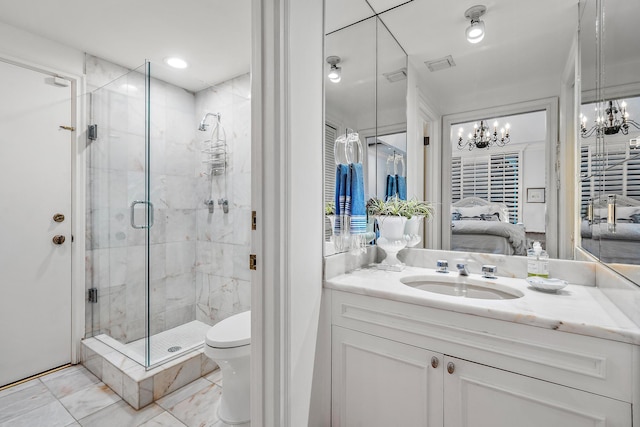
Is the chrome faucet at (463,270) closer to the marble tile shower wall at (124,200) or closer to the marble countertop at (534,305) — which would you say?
the marble countertop at (534,305)

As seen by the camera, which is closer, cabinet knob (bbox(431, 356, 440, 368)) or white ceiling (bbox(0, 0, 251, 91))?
cabinet knob (bbox(431, 356, 440, 368))

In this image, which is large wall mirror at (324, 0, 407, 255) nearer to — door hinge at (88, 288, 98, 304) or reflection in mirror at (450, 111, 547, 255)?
reflection in mirror at (450, 111, 547, 255)

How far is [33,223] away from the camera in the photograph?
2.02 metres

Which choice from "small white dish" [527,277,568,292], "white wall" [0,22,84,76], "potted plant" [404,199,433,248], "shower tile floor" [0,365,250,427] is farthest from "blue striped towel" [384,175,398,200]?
"white wall" [0,22,84,76]

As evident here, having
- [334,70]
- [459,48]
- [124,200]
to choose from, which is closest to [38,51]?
[124,200]

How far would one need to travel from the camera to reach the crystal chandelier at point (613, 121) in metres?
0.79

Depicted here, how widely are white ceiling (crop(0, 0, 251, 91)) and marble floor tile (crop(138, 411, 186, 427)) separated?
234 cm

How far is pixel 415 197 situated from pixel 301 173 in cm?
83

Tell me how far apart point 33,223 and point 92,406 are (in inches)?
49.5

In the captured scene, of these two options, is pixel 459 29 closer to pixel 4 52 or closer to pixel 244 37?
pixel 244 37

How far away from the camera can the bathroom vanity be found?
2.65 ft

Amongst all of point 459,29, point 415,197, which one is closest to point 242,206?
point 415,197

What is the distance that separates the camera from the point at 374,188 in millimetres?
1726

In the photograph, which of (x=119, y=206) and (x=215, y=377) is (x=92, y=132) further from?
(x=215, y=377)
